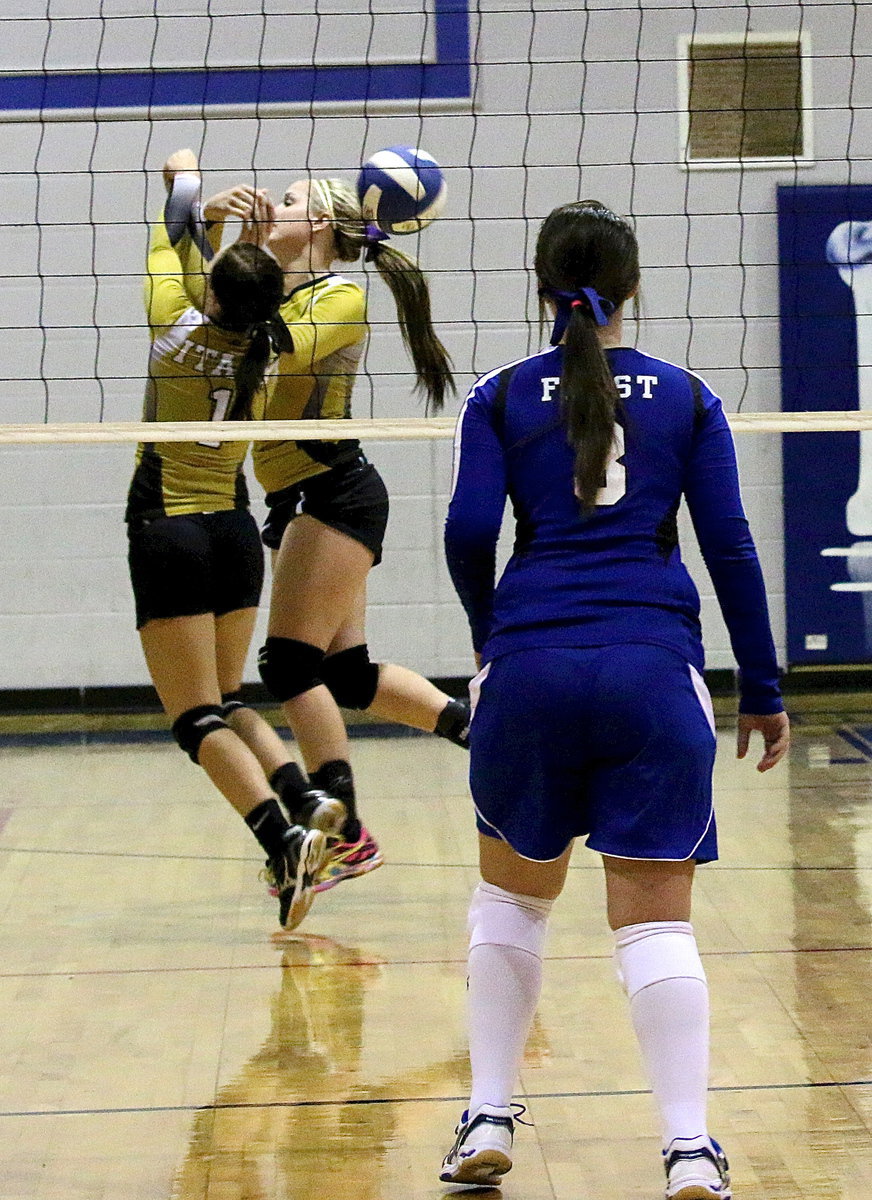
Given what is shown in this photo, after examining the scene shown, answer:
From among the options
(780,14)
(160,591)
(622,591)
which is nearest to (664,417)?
(622,591)

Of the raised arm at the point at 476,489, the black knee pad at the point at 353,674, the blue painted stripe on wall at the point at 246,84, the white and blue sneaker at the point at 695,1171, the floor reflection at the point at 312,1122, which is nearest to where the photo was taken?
the white and blue sneaker at the point at 695,1171

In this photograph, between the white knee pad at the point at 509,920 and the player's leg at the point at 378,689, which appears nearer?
the white knee pad at the point at 509,920

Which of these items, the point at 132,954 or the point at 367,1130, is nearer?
the point at 367,1130

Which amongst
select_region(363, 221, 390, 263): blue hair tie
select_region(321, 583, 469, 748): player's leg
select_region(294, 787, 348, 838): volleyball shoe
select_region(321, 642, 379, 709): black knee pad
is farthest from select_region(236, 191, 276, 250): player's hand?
select_region(294, 787, 348, 838): volleyball shoe

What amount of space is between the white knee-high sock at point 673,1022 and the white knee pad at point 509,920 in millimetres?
168

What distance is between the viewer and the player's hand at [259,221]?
3.85m

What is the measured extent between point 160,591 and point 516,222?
141 inches

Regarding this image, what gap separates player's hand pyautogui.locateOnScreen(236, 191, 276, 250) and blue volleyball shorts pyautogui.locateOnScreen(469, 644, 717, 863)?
6.83ft

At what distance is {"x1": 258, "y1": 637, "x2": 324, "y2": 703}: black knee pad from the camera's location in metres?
3.79

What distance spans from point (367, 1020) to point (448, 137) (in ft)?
15.0

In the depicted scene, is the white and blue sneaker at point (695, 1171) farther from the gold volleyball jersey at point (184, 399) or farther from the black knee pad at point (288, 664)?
the gold volleyball jersey at point (184, 399)

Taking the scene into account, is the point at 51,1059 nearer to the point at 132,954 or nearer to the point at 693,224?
the point at 132,954

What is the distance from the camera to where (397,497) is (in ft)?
22.0

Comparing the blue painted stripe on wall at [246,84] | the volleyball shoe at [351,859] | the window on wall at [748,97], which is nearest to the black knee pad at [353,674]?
the volleyball shoe at [351,859]
